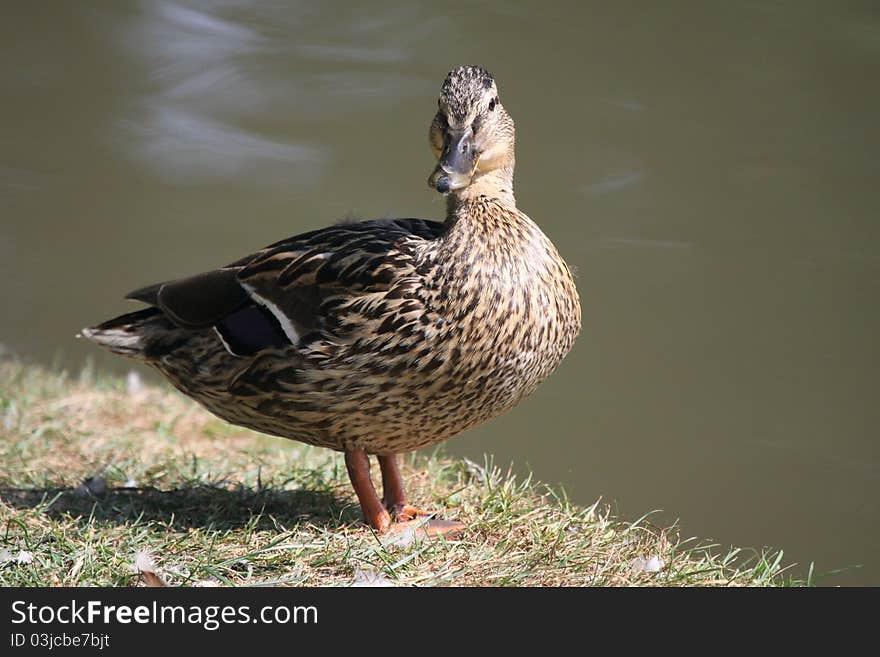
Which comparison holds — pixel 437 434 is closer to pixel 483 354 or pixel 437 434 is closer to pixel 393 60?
pixel 483 354

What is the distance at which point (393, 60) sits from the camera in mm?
10078

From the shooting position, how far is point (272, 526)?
3.96 m

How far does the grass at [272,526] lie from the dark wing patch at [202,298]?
74 centimetres

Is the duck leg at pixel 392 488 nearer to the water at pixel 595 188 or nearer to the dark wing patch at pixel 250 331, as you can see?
the dark wing patch at pixel 250 331

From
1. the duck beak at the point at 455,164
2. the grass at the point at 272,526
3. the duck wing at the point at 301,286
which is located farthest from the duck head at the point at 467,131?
the grass at the point at 272,526

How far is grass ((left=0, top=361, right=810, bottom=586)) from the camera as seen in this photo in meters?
3.50

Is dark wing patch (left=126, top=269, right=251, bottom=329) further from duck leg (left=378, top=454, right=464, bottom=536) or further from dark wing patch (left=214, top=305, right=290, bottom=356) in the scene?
duck leg (left=378, top=454, right=464, bottom=536)

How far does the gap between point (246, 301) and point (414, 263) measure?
709 millimetres

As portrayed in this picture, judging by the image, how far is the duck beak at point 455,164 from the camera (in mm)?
3662

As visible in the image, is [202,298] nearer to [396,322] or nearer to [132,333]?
[132,333]

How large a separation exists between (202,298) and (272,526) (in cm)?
92

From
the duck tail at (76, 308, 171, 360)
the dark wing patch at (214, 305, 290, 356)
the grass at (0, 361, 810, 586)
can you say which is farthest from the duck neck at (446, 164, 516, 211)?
the duck tail at (76, 308, 171, 360)

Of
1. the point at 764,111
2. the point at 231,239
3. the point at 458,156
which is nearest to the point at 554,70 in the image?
the point at 764,111

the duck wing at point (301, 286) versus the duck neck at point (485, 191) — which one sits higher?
the duck neck at point (485, 191)
